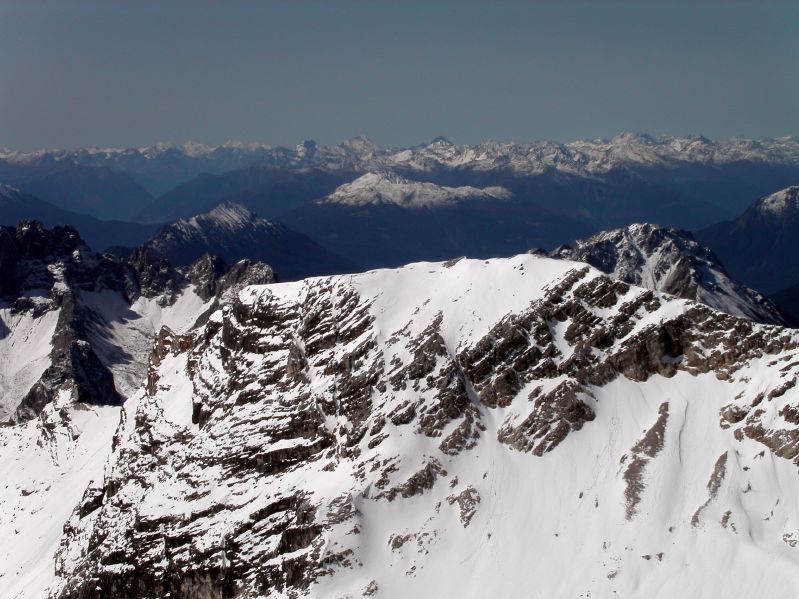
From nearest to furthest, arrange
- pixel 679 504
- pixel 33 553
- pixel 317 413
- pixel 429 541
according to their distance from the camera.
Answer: pixel 679 504 → pixel 429 541 → pixel 317 413 → pixel 33 553

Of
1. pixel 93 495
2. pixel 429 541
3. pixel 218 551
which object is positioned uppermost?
pixel 429 541

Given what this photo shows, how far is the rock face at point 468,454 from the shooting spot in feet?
365

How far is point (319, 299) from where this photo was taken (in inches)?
6102

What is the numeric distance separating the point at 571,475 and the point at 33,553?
11219cm

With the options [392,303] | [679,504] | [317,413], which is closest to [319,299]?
[392,303]

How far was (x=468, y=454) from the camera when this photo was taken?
5089 inches

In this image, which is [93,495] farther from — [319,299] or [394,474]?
[394,474]

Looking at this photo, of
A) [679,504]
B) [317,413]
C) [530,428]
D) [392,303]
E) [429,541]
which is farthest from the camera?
[392,303]

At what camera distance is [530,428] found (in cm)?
12938

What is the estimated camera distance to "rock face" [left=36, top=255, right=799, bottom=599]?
11125cm

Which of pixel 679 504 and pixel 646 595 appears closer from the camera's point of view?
pixel 646 595

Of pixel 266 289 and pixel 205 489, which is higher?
pixel 266 289

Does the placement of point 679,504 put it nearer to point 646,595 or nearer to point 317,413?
point 646,595

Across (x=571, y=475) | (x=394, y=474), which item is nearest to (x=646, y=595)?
(x=571, y=475)
